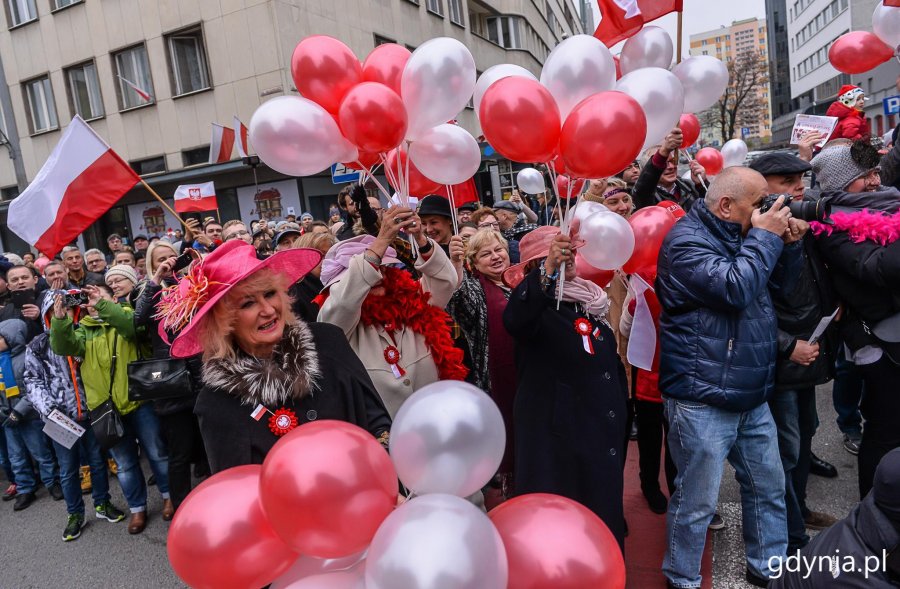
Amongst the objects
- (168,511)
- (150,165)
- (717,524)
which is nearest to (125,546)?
(168,511)

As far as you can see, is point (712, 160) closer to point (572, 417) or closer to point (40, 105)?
point (572, 417)

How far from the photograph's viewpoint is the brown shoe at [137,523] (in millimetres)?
4266

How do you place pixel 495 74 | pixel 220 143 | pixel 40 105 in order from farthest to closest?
1. pixel 40 105
2. pixel 220 143
3. pixel 495 74

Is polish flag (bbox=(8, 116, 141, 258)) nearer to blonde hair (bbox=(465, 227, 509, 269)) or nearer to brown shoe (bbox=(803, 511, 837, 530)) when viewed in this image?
blonde hair (bbox=(465, 227, 509, 269))

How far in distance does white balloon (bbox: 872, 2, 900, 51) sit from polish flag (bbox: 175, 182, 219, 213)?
8.97 metres

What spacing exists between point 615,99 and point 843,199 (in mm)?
1446

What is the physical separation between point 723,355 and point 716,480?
60 centimetres

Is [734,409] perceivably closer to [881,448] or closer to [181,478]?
[881,448]

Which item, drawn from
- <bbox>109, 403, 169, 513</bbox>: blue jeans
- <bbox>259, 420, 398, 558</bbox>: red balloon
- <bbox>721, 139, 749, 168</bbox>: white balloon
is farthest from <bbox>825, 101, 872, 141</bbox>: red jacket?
<bbox>109, 403, 169, 513</bbox>: blue jeans

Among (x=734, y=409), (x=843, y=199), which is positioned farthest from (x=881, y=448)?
(x=843, y=199)

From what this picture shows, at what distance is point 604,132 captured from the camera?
2.27 m

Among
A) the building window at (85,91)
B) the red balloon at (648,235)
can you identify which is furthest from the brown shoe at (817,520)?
the building window at (85,91)

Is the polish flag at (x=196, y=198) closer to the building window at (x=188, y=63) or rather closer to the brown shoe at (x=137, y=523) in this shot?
the brown shoe at (x=137, y=523)

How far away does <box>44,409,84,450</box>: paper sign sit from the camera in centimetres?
437
